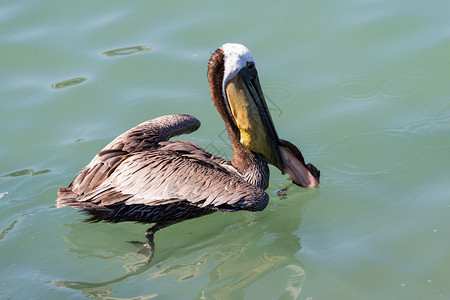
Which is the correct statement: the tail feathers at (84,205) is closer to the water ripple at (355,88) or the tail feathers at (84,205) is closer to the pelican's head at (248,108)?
the pelican's head at (248,108)

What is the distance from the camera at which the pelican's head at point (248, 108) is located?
609 cm

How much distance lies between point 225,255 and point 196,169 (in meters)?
0.81

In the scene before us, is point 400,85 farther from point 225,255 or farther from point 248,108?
point 225,255

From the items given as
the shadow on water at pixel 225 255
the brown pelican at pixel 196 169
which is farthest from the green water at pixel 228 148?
the brown pelican at pixel 196 169

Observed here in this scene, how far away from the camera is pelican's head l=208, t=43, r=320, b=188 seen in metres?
6.09

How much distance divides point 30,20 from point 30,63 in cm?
99

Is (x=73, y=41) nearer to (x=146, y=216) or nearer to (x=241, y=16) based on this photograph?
(x=241, y=16)

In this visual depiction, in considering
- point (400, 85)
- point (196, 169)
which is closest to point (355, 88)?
point (400, 85)

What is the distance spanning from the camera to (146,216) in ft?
19.8

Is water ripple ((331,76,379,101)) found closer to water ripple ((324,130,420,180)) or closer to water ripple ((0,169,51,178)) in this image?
water ripple ((324,130,420,180))

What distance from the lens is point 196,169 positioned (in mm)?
5988

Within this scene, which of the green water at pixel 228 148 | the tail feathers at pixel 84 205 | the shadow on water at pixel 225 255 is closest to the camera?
the shadow on water at pixel 225 255

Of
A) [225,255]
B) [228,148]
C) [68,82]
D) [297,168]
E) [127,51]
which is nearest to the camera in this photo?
[225,255]

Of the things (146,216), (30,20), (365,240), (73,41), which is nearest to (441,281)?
(365,240)
